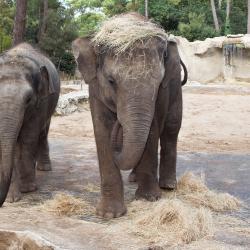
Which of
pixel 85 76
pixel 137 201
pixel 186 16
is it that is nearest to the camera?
pixel 85 76

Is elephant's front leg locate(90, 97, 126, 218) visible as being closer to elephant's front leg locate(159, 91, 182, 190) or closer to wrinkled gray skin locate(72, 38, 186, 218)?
wrinkled gray skin locate(72, 38, 186, 218)

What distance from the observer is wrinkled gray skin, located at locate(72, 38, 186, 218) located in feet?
14.3

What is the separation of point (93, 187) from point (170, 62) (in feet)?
6.68

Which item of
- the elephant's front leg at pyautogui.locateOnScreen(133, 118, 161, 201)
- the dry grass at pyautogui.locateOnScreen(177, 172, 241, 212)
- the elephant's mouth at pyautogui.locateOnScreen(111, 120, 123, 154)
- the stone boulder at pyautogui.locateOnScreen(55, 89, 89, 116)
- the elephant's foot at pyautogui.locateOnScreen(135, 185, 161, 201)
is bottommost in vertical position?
the stone boulder at pyautogui.locateOnScreen(55, 89, 89, 116)

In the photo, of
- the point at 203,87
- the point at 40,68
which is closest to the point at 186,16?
the point at 203,87

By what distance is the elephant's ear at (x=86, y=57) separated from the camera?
16.0 feet

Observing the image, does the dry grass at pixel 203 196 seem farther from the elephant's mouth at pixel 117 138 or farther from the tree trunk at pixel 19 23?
the tree trunk at pixel 19 23

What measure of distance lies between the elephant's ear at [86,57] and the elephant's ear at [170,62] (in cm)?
66

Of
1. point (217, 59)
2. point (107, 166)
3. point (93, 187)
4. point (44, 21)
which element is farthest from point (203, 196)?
point (44, 21)

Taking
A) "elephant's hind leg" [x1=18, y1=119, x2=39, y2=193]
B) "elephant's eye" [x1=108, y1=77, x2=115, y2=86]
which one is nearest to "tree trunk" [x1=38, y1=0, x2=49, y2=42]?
"elephant's hind leg" [x1=18, y1=119, x2=39, y2=193]

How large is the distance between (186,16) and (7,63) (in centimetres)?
2902

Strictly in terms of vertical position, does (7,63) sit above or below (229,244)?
above

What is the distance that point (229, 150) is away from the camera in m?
10.4

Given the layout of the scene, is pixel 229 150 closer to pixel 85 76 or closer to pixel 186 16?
pixel 85 76
